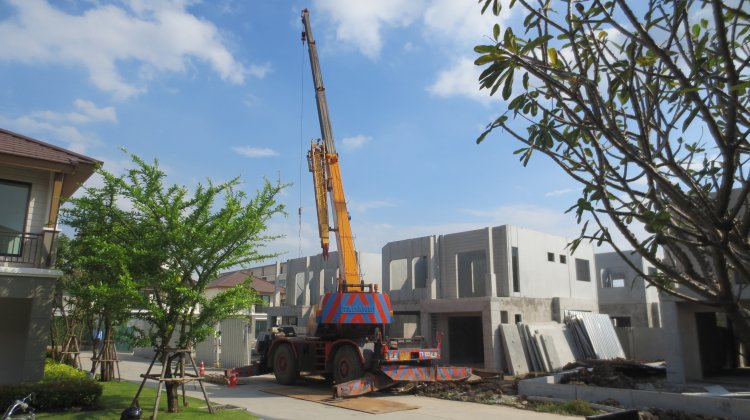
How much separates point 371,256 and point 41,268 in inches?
851

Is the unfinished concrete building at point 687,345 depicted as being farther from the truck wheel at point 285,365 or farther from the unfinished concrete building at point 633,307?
the truck wheel at point 285,365

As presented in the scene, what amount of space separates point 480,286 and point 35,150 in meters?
22.9

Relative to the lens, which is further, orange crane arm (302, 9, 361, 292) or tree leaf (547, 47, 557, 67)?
orange crane arm (302, 9, 361, 292)

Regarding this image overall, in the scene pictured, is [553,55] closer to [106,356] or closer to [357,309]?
[357,309]

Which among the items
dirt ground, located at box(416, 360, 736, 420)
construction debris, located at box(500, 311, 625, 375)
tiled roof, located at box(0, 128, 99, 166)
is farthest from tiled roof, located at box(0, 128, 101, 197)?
construction debris, located at box(500, 311, 625, 375)

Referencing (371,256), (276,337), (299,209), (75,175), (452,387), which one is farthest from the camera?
(371,256)

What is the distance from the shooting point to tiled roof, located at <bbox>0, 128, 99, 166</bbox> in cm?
1175

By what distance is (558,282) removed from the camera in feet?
86.7

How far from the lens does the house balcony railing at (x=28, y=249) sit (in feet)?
38.8

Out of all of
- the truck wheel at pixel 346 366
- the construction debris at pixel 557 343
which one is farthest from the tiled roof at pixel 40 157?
the construction debris at pixel 557 343

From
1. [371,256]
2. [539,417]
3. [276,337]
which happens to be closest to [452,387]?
[539,417]

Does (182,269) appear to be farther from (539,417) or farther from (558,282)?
(558,282)

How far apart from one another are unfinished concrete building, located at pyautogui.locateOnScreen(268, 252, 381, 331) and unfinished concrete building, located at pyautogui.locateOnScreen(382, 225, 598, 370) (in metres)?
3.13

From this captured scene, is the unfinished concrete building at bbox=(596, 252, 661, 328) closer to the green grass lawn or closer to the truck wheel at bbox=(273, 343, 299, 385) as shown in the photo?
the truck wheel at bbox=(273, 343, 299, 385)
